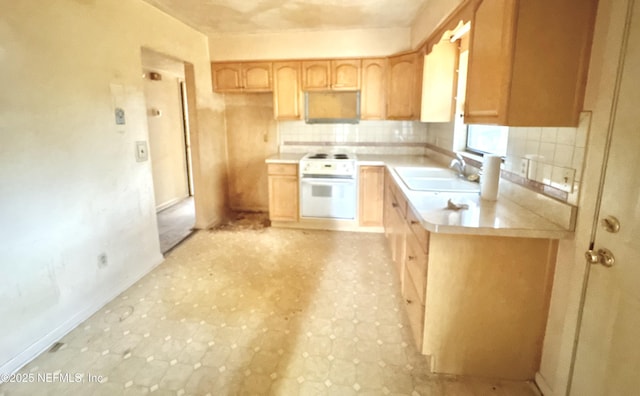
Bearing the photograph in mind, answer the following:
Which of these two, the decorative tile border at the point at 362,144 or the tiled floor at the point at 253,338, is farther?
the decorative tile border at the point at 362,144

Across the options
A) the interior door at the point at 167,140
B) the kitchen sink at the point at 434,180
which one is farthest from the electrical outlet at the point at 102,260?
the interior door at the point at 167,140

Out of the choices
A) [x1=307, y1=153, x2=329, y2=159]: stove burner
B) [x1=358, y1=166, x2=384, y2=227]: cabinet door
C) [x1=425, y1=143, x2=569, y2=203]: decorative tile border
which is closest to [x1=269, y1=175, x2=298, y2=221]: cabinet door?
[x1=307, y1=153, x2=329, y2=159]: stove burner

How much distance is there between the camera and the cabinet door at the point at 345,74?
12.5 feet

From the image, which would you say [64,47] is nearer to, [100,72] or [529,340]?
[100,72]

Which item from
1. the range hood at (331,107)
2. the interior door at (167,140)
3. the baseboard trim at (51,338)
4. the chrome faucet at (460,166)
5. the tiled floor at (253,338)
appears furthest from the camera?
the interior door at (167,140)

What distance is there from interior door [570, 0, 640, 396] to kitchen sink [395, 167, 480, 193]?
0.90 meters

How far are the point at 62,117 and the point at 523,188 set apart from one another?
2812 millimetres

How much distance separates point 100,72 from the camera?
7.68ft

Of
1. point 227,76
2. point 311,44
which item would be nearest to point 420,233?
point 311,44

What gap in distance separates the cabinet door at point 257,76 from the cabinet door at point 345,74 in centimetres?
81

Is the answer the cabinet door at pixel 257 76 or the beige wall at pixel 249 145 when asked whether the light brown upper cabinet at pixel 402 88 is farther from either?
the beige wall at pixel 249 145

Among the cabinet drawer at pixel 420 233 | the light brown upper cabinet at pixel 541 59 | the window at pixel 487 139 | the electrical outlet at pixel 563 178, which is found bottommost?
the cabinet drawer at pixel 420 233

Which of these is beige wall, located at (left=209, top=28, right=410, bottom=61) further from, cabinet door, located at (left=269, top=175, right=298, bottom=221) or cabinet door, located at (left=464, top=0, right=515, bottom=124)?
cabinet door, located at (left=464, top=0, right=515, bottom=124)

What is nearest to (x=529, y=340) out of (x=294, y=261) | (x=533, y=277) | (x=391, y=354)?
(x=533, y=277)
